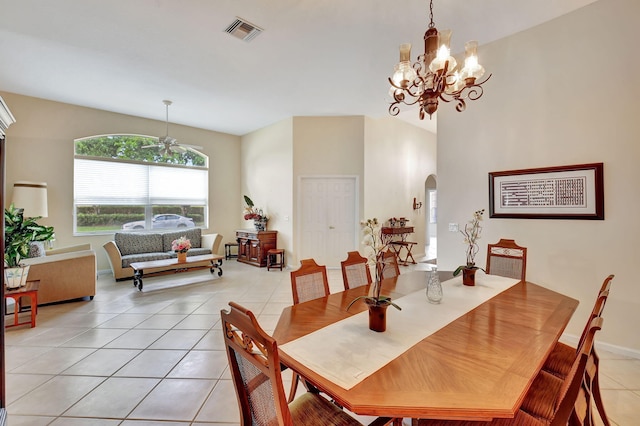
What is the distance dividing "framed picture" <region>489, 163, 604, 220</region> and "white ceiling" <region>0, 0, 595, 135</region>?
5.27ft

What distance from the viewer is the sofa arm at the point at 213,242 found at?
597 cm

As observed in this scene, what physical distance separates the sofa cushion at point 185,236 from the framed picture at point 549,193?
18.8 feet

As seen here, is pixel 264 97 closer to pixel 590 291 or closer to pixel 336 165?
pixel 336 165

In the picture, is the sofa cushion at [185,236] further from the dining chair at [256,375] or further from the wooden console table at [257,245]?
the dining chair at [256,375]

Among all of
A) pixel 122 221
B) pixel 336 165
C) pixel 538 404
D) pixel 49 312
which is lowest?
pixel 49 312

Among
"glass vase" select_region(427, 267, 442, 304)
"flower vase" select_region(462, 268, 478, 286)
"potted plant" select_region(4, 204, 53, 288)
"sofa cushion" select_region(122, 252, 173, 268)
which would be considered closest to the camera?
"glass vase" select_region(427, 267, 442, 304)

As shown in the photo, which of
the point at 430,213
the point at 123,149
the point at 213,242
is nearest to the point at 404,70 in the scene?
the point at 213,242

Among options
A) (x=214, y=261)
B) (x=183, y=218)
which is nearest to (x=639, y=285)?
(x=214, y=261)

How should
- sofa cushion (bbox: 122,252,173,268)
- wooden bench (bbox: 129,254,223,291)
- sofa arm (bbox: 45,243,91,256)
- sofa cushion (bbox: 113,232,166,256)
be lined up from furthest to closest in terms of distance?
sofa cushion (bbox: 113,232,166,256), sofa cushion (bbox: 122,252,173,268), sofa arm (bbox: 45,243,91,256), wooden bench (bbox: 129,254,223,291)

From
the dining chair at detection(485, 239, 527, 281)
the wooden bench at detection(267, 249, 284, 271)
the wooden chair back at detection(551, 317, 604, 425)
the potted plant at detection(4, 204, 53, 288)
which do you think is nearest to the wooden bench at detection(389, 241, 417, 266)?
the wooden bench at detection(267, 249, 284, 271)

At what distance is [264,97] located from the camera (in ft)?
16.3

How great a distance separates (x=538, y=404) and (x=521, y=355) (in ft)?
1.17

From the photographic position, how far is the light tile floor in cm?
180

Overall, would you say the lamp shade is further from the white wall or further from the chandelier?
the chandelier
